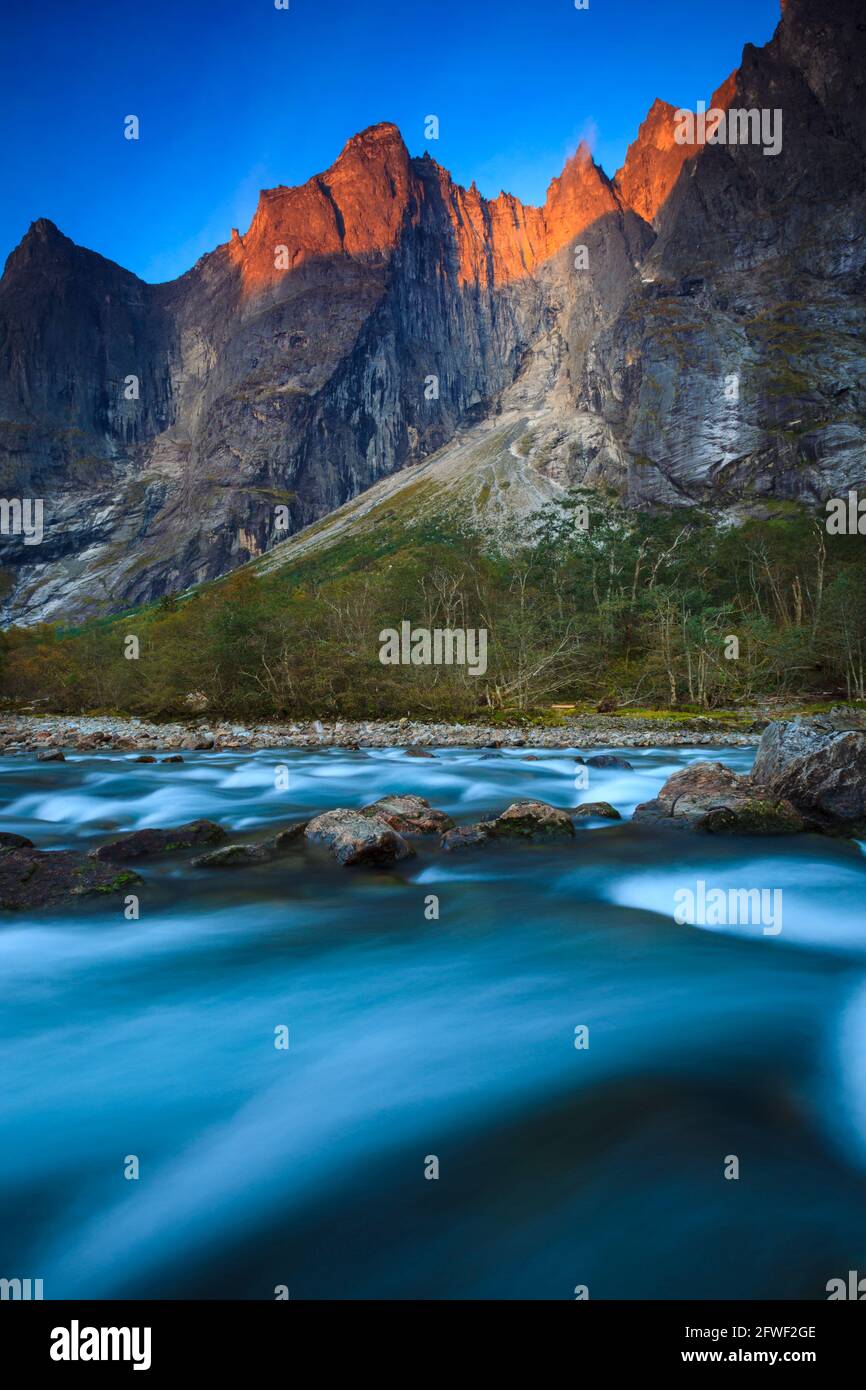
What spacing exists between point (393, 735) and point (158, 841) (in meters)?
17.0

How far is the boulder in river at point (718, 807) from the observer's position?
422 inches

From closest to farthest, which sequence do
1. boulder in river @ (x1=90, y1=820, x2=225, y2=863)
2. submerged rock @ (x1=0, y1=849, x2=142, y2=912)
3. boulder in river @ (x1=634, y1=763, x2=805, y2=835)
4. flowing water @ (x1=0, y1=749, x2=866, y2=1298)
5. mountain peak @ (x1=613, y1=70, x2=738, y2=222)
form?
flowing water @ (x1=0, y1=749, x2=866, y2=1298)
submerged rock @ (x1=0, y1=849, x2=142, y2=912)
boulder in river @ (x1=90, y1=820, x2=225, y2=863)
boulder in river @ (x1=634, y1=763, x2=805, y2=835)
mountain peak @ (x1=613, y1=70, x2=738, y2=222)

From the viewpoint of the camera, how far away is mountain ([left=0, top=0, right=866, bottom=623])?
109 m

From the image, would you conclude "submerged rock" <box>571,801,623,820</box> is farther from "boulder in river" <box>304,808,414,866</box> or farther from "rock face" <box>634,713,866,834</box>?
"boulder in river" <box>304,808,414,866</box>

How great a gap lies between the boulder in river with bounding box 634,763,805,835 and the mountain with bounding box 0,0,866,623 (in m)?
95.0

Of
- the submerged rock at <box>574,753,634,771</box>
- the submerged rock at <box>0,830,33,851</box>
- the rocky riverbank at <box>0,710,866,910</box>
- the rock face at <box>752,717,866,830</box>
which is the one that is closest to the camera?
the rocky riverbank at <box>0,710,866,910</box>

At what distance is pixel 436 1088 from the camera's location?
4699mm

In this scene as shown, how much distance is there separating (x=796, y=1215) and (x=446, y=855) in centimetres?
680

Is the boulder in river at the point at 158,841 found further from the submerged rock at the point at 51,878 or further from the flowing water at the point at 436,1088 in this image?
the flowing water at the point at 436,1088

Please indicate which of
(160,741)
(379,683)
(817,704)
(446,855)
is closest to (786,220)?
(817,704)

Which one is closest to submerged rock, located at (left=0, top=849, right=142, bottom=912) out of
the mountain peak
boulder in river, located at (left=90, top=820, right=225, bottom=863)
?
boulder in river, located at (left=90, top=820, right=225, bottom=863)

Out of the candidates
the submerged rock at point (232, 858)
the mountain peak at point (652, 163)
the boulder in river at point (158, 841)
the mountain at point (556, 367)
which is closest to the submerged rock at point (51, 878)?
the boulder in river at point (158, 841)
